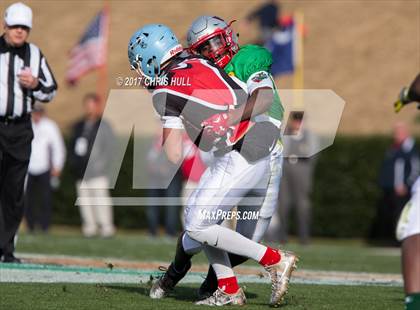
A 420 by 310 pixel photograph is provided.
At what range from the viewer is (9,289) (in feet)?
23.0

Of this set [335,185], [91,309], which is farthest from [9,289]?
[335,185]

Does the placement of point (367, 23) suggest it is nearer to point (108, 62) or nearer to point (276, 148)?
point (108, 62)

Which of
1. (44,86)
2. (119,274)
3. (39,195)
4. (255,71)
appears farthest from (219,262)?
(39,195)

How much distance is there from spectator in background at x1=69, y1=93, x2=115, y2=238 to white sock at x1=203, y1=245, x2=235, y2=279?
29.9 ft

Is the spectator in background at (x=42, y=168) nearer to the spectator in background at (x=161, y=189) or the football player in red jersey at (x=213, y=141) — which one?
the spectator in background at (x=161, y=189)

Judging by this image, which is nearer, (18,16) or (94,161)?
(18,16)

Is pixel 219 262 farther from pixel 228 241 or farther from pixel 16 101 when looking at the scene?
pixel 16 101

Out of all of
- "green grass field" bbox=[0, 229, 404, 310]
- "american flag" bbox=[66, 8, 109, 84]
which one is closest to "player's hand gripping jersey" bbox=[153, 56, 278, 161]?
"green grass field" bbox=[0, 229, 404, 310]

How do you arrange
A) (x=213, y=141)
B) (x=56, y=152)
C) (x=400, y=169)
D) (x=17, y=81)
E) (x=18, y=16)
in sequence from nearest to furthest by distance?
(x=213, y=141), (x=18, y=16), (x=17, y=81), (x=56, y=152), (x=400, y=169)

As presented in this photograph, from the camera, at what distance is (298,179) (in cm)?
1597

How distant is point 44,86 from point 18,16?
0.67 m

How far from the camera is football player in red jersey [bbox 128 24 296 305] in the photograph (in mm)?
6270

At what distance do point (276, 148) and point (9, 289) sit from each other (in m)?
2.16

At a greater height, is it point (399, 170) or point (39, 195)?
point (399, 170)
